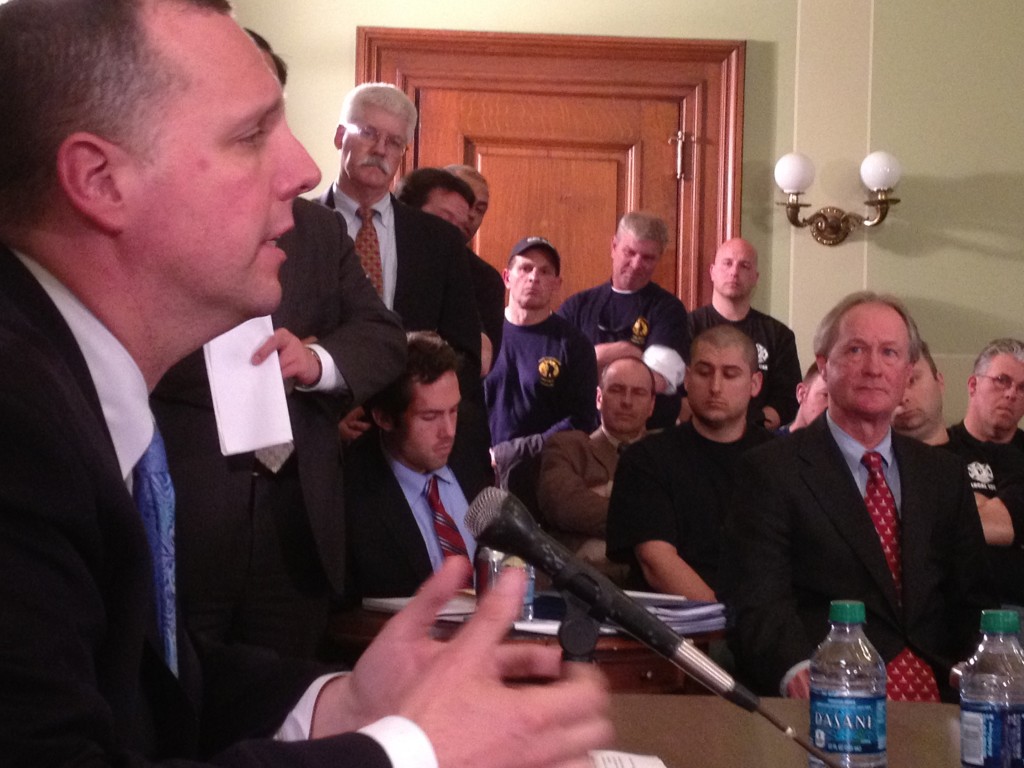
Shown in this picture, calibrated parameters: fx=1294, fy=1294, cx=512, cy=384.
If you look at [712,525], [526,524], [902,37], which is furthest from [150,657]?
[902,37]

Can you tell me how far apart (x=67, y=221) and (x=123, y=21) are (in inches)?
7.6

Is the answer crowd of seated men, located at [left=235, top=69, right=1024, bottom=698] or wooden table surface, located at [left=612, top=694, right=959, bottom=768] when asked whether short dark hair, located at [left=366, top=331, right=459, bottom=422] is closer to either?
crowd of seated men, located at [left=235, top=69, right=1024, bottom=698]

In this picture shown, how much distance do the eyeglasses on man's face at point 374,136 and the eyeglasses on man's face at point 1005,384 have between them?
266cm

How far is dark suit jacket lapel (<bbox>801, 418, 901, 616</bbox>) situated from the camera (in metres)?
2.88

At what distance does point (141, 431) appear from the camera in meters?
1.22

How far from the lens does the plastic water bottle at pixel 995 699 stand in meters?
1.61

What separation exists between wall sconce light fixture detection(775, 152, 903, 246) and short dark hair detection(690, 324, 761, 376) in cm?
223

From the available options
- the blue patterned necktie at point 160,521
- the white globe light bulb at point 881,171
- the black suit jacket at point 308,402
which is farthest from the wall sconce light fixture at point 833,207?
the blue patterned necktie at point 160,521

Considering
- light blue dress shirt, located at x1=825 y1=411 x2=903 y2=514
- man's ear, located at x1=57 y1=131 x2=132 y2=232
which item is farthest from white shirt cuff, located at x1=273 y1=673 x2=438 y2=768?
light blue dress shirt, located at x1=825 y1=411 x2=903 y2=514

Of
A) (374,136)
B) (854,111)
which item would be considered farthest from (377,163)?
(854,111)

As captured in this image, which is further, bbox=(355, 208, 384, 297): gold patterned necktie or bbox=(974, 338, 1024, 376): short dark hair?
bbox=(974, 338, 1024, 376): short dark hair

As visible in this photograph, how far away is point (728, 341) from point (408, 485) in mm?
1284

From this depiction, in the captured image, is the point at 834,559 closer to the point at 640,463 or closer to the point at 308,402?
the point at 640,463

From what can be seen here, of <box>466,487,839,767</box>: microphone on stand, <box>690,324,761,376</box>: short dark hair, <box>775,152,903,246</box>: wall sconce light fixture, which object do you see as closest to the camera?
<box>466,487,839,767</box>: microphone on stand
